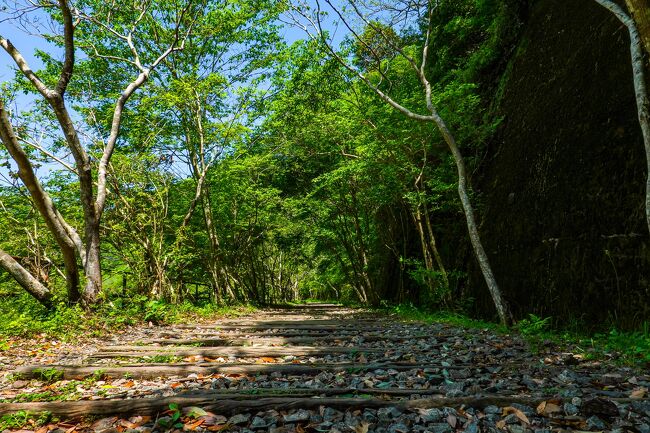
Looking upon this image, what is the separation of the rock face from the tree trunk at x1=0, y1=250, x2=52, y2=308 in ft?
30.0

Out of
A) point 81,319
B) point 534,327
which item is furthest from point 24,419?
point 534,327

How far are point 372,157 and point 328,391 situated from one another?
8795 millimetres

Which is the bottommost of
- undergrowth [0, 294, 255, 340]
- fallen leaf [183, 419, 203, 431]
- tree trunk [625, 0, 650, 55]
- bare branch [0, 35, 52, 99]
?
fallen leaf [183, 419, 203, 431]

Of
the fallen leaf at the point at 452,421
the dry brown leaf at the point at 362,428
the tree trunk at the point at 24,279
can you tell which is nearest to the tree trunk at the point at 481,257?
the fallen leaf at the point at 452,421

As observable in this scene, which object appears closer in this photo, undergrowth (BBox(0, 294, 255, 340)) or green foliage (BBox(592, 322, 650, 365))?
green foliage (BBox(592, 322, 650, 365))

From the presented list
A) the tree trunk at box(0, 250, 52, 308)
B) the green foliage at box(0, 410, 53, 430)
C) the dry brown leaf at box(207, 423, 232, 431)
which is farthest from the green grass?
the tree trunk at box(0, 250, 52, 308)

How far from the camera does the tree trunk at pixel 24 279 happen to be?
6.50 meters

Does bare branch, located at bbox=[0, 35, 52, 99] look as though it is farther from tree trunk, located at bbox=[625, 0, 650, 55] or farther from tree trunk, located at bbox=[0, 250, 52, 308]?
tree trunk, located at bbox=[625, 0, 650, 55]

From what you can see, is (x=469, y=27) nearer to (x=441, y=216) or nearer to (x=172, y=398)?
(x=441, y=216)

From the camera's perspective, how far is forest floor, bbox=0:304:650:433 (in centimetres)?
222

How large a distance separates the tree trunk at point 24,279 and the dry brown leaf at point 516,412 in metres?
7.86

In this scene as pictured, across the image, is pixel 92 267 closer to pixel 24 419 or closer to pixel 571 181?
pixel 24 419

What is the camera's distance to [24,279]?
21.9 feet

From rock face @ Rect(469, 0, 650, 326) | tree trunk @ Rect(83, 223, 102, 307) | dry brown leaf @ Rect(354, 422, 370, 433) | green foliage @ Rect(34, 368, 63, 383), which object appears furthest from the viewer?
tree trunk @ Rect(83, 223, 102, 307)
